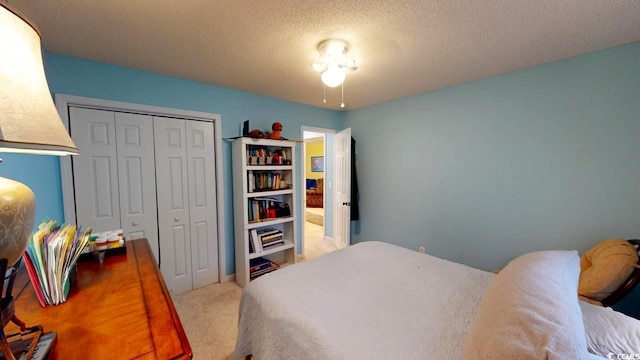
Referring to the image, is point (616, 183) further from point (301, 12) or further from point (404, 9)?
point (301, 12)

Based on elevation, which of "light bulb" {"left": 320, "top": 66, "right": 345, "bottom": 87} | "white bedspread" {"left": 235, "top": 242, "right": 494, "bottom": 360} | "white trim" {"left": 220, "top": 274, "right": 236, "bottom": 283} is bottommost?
"white trim" {"left": 220, "top": 274, "right": 236, "bottom": 283}

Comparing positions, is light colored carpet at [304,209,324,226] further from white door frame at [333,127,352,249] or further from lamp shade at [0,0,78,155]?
lamp shade at [0,0,78,155]

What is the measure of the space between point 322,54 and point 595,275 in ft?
7.67

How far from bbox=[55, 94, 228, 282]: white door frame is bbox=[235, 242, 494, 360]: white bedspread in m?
1.45

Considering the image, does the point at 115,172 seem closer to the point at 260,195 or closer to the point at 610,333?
the point at 260,195

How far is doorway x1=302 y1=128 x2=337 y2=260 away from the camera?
3842 mm

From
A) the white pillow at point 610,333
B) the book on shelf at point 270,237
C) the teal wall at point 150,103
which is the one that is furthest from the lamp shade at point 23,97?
the book on shelf at point 270,237

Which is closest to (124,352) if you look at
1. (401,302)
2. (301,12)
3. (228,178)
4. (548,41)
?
(401,302)

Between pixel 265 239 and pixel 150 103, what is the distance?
1.86 meters

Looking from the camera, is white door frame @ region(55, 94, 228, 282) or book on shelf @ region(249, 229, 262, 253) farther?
book on shelf @ region(249, 229, 262, 253)

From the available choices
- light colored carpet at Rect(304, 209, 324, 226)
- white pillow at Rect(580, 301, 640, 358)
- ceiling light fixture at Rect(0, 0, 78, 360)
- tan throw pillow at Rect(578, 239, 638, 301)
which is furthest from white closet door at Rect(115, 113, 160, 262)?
light colored carpet at Rect(304, 209, 324, 226)

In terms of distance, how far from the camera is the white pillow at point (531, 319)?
697 millimetres

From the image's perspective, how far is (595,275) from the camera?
1.50 metres

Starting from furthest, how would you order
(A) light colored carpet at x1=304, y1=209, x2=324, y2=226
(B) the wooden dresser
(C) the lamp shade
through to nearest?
(A) light colored carpet at x1=304, y1=209, x2=324, y2=226, (B) the wooden dresser, (C) the lamp shade
